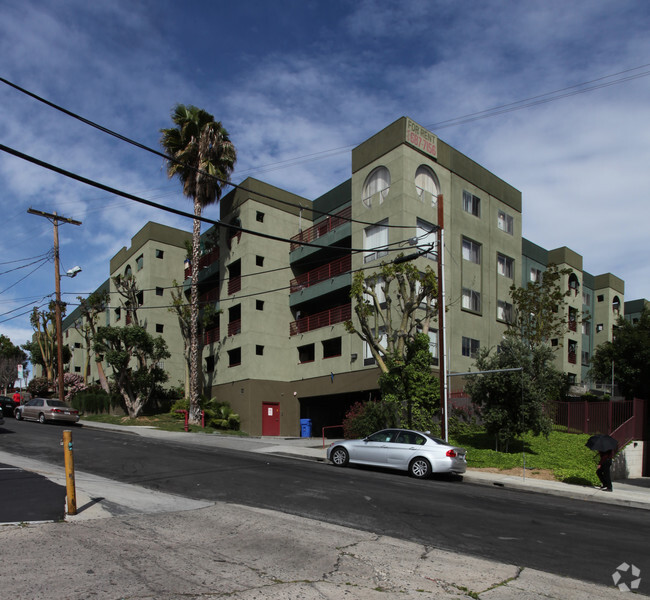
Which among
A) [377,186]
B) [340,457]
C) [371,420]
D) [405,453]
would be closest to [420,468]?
[405,453]

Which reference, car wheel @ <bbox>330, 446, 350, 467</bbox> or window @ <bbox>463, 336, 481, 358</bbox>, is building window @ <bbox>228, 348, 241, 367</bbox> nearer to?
window @ <bbox>463, 336, 481, 358</bbox>

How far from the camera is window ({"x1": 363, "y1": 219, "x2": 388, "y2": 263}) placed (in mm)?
29714

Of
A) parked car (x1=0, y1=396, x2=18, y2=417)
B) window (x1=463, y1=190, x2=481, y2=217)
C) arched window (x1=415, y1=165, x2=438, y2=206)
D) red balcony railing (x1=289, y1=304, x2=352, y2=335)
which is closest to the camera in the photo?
arched window (x1=415, y1=165, x2=438, y2=206)

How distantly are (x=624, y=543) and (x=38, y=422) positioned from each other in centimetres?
2996

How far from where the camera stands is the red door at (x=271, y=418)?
34.2m

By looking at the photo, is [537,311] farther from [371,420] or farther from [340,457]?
[340,457]

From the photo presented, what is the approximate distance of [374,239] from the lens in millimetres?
30391

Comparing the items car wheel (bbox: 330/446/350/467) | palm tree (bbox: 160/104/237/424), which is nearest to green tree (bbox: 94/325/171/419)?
palm tree (bbox: 160/104/237/424)

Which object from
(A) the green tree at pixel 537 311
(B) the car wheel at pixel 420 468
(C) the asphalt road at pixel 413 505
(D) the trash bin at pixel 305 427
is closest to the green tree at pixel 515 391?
(C) the asphalt road at pixel 413 505

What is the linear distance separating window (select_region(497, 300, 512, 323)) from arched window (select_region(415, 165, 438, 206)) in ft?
26.4

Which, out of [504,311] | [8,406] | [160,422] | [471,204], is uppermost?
[471,204]

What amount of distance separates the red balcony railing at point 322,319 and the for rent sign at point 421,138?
29.5 feet

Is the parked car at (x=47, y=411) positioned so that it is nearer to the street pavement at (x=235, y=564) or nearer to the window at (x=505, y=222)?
the street pavement at (x=235, y=564)

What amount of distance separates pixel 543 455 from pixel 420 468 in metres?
7.19
